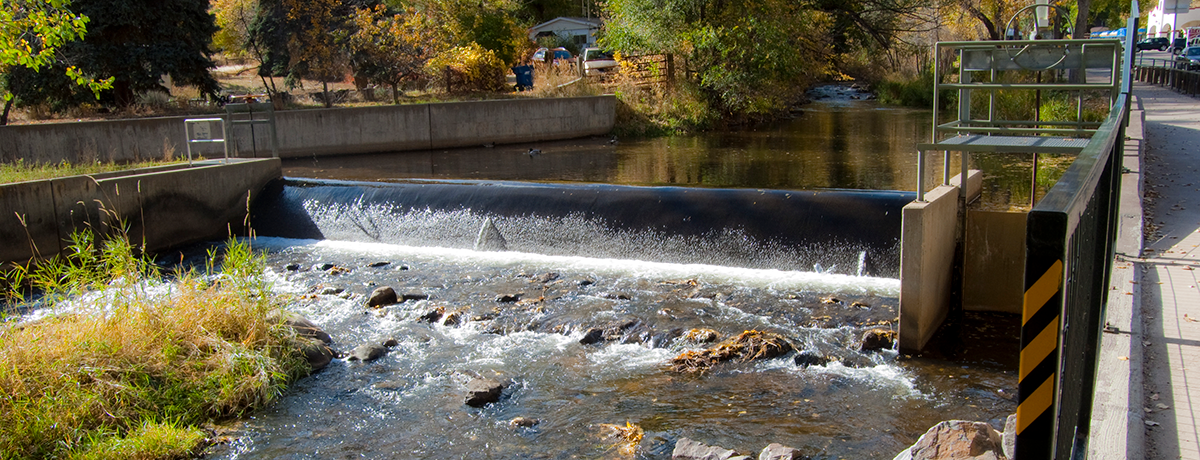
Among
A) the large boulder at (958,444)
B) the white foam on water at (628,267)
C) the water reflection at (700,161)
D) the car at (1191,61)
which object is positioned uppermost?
the car at (1191,61)

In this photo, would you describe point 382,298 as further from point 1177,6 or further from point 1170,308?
point 1177,6

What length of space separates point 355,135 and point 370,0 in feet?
43.0

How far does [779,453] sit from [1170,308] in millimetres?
2856

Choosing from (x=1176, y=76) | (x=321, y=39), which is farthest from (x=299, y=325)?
(x=1176, y=76)

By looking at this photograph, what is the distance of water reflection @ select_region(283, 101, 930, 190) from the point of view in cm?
1592

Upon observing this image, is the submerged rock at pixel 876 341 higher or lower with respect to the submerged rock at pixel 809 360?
higher

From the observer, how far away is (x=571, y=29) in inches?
2099

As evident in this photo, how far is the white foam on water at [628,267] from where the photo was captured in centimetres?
966

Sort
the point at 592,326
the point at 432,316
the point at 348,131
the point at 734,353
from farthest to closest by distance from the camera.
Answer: the point at 348,131
the point at 432,316
the point at 592,326
the point at 734,353

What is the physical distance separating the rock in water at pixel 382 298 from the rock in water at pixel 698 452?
15.6 feet

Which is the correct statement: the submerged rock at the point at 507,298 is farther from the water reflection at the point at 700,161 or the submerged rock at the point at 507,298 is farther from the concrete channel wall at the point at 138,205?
the concrete channel wall at the point at 138,205

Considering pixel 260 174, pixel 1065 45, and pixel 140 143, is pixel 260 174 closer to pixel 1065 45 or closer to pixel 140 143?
pixel 140 143

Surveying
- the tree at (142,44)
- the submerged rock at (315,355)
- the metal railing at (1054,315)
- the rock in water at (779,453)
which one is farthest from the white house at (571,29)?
the metal railing at (1054,315)

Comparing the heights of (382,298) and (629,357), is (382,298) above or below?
above
